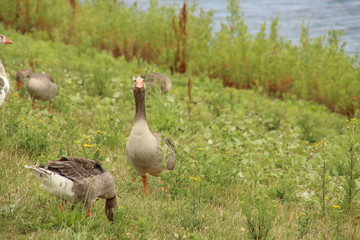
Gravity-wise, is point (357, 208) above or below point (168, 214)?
below

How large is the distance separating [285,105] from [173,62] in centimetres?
Result: 386

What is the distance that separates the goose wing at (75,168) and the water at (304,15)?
14241 millimetres

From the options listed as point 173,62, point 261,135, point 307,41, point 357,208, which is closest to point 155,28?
point 173,62

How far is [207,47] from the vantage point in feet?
50.4

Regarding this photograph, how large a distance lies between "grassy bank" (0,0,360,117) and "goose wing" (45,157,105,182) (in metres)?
8.91

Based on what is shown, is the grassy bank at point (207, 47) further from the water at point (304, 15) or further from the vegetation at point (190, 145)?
the water at point (304, 15)

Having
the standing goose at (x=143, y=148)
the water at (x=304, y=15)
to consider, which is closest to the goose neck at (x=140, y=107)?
the standing goose at (x=143, y=148)

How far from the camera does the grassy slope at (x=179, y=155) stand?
16.3ft

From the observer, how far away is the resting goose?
15.1 ft

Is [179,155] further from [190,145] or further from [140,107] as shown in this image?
[190,145]

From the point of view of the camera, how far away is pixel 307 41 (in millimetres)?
15484

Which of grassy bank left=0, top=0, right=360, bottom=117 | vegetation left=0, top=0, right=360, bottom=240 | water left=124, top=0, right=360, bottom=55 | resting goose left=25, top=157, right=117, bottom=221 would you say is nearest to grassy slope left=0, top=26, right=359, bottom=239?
vegetation left=0, top=0, right=360, bottom=240

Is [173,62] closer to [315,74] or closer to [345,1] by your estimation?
[315,74]

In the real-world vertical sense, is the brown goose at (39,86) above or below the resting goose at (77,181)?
below
